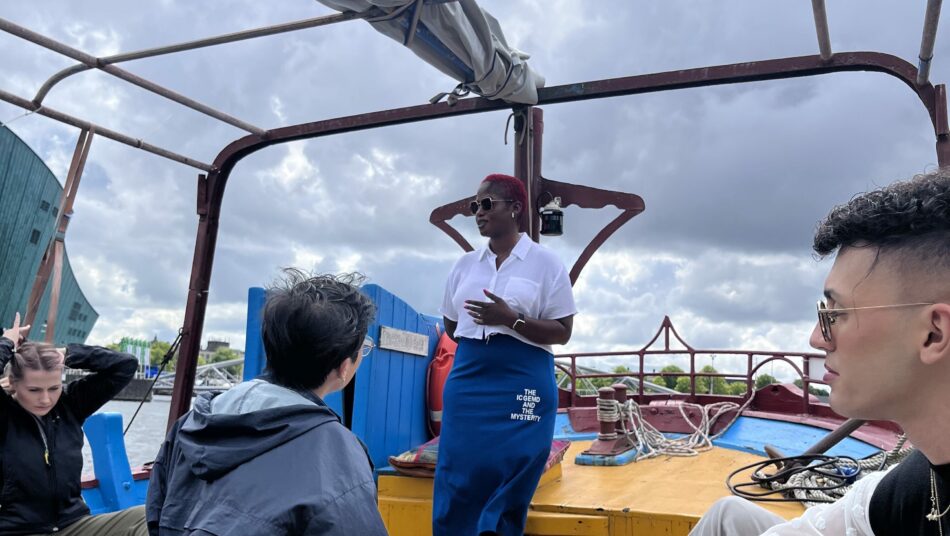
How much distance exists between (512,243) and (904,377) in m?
1.76

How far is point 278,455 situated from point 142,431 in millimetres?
36311

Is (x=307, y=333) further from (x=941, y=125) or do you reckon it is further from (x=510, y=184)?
(x=941, y=125)

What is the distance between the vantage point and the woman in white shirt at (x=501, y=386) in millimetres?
2402

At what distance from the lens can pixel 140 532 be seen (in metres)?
2.72

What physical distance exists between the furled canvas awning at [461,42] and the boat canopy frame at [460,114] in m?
0.11

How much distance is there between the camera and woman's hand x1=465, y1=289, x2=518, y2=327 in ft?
7.82

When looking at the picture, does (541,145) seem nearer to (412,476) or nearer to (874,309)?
(412,476)

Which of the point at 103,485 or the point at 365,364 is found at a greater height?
the point at 365,364

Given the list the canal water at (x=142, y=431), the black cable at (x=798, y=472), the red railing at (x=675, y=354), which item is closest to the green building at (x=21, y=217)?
the canal water at (x=142, y=431)

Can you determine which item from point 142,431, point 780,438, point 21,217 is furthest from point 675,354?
point 142,431

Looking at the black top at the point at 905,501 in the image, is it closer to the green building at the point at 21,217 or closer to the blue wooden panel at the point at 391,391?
the blue wooden panel at the point at 391,391

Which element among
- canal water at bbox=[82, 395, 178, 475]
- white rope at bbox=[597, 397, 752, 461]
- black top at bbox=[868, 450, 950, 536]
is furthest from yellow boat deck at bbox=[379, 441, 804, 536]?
canal water at bbox=[82, 395, 178, 475]

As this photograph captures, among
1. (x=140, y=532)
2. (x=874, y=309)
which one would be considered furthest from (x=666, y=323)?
(x=874, y=309)

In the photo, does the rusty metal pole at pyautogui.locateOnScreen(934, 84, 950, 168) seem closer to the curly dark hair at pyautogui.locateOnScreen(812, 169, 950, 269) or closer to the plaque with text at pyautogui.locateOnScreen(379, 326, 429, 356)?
the curly dark hair at pyautogui.locateOnScreen(812, 169, 950, 269)
